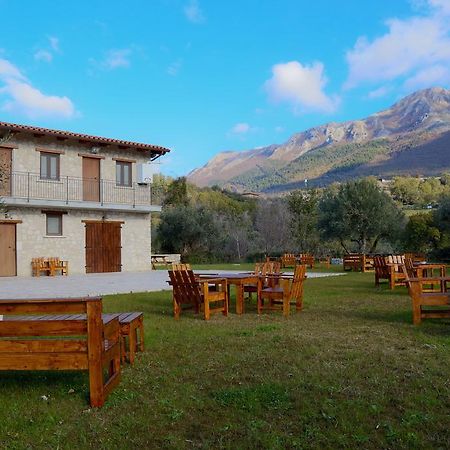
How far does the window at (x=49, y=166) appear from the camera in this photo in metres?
20.4

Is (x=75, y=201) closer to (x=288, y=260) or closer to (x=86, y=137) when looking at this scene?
(x=86, y=137)

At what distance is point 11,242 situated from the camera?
19.5 metres

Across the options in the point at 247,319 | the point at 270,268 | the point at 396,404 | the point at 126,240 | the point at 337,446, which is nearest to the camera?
the point at 337,446

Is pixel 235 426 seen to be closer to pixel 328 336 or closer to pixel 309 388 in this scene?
pixel 309 388

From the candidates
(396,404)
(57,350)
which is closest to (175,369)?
(57,350)

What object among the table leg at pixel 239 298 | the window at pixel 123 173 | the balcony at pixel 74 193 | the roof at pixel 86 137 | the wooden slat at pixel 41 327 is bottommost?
the table leg at pixel 239 298

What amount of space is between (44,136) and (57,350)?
18061 mm

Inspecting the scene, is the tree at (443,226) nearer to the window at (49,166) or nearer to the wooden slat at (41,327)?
the window at (49,166)

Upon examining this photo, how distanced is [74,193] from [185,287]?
14.3m

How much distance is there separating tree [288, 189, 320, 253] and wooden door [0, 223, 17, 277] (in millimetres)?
16692

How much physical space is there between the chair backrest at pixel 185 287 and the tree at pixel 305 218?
2211 centimetres

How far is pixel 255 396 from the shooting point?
12.5ft

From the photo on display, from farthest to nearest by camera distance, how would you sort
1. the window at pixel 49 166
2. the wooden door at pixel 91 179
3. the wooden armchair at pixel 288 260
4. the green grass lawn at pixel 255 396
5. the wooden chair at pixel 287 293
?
the wooden armchair at pixel 288 260 < the wooden door at pixel 91 179 < the window at pixel 49 166 < the wooden chair at pixel 287 293 < the green grass lawn at pixel 255 396

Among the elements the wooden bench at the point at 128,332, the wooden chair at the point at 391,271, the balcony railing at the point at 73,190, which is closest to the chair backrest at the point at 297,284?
the wooden bench at the point at 128,332
